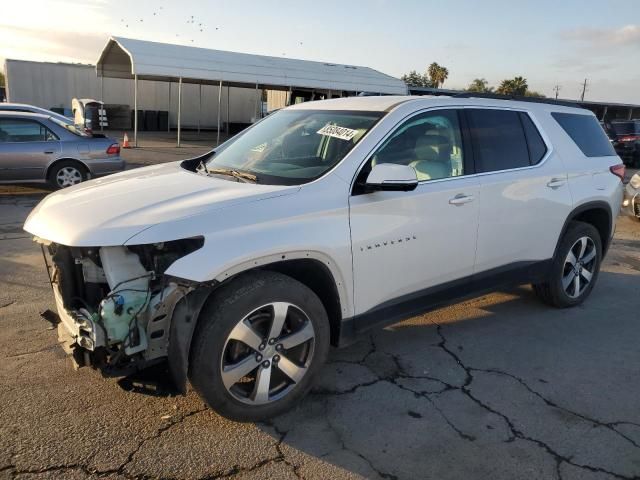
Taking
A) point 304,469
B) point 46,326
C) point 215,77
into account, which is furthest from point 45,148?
point 215,77

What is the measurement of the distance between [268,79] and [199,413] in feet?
68.2

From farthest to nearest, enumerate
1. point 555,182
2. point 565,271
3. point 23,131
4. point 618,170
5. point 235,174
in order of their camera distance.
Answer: point 23,131 < point 618,170 < point 565,271 < point 555,182 < point 235,174

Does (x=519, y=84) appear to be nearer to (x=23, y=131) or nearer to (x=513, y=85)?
(x=513, y=85)

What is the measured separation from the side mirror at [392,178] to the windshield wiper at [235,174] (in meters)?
0.75

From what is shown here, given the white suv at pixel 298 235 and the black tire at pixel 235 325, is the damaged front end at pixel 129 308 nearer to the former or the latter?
the white suv at pixel 298 235

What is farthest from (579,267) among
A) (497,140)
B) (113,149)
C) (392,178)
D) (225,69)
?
(225,69)

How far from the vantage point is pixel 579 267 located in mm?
4938

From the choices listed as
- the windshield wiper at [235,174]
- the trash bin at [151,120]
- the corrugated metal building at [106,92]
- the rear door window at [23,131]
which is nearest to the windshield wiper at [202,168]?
the windshield wiper at [235,174]

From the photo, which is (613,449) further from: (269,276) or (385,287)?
(269,276)

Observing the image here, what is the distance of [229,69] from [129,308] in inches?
803

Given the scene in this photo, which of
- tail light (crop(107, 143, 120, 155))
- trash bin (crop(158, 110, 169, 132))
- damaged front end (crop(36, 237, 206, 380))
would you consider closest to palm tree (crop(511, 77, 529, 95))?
trash bin (crop(158, 110, 169, 132))

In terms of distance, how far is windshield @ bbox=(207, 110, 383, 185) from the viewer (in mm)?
3320

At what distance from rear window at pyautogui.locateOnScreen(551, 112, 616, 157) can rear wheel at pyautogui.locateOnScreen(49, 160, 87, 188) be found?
8.43 metres

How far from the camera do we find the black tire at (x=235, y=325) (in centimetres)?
267
